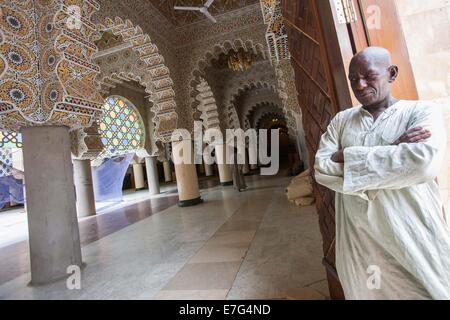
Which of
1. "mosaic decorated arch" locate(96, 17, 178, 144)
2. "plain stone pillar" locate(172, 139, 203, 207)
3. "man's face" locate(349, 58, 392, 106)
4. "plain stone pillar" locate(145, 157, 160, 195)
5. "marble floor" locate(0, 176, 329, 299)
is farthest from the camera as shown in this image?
"plain stone pillar" locate(145, 157, 160, 195)

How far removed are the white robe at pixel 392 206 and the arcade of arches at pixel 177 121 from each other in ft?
1.45

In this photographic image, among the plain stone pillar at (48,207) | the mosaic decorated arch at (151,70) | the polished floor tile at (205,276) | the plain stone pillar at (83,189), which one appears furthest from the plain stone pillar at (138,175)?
the polished floor tile at (205,276)

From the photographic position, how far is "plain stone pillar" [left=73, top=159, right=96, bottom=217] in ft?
23.2

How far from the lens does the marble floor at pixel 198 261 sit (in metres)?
2.08

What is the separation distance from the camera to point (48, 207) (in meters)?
2.82

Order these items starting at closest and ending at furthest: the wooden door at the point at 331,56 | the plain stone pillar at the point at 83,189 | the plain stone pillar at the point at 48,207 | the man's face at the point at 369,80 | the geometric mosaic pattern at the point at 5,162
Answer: the man's face at the point at 369,80 < the wooden door at the point at 331,56 < the plain stone pillar at the point at 48,207 < the plain stone pillar at the point at 83,189 < the geometric mosaic pattern at the point at 5,162

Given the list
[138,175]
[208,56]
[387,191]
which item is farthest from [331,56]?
[138,175]

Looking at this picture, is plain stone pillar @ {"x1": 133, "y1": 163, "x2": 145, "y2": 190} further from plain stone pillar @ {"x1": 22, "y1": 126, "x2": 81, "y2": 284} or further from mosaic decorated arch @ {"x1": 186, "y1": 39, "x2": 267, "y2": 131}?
plain stone pillar @ {"x1": 22, "y1": 126, "x2": 81, "y2": 284}

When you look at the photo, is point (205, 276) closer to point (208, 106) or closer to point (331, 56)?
point (331, 56)

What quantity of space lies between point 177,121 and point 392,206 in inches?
223

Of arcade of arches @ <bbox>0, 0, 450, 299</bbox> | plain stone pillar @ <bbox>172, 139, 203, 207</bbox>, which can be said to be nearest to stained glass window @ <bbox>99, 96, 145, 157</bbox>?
arcade of arches @ <bbox>0, 0, 450, 299</bbox>

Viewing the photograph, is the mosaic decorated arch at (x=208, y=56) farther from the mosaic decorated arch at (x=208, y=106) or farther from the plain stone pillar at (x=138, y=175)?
the plain stone pillar at (x=138, y=175)

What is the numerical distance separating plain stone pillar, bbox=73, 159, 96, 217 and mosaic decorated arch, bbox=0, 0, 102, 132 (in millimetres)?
4339
